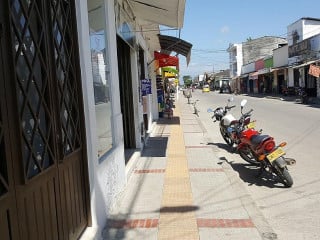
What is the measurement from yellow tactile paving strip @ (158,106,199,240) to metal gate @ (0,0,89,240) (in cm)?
112

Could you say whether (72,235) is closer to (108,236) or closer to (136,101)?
(108,236)

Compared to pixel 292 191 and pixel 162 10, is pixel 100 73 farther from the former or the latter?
pixel 162 10

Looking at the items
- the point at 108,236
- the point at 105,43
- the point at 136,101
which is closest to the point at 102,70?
the point at 105,43

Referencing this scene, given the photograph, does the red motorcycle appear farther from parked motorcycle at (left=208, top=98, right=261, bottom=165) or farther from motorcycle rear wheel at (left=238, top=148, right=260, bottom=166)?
parked motorcycle at (left=208, top=98, right=261, bottom=165)

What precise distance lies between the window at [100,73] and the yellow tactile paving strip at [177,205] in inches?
48.0

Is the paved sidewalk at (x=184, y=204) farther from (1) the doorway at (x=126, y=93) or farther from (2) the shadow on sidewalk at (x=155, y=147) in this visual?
(1) the doorway at (x=126, y=93)

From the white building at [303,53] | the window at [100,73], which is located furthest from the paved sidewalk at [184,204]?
the white building at [303,53]

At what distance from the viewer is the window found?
19.8ft

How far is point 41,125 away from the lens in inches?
139

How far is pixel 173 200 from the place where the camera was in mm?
6816

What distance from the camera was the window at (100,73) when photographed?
6.05 metres

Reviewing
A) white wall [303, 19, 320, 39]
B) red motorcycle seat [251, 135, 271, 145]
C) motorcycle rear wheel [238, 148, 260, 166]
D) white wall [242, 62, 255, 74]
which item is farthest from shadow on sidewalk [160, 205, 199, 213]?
white wall [242, 62, 255, 74]

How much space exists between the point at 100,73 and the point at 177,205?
221 centimetres

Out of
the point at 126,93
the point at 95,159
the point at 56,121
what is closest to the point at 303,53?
the point at 126,93
